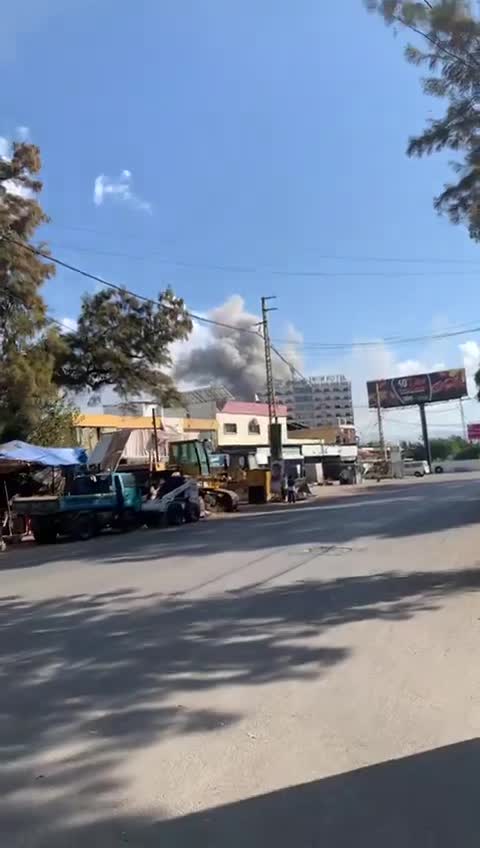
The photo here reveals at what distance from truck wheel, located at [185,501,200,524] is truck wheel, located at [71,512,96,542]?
3870 millimetres

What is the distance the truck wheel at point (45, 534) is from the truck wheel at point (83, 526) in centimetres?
60

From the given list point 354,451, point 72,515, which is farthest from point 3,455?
point 354,451

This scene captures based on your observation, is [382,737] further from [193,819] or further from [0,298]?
[0,298]

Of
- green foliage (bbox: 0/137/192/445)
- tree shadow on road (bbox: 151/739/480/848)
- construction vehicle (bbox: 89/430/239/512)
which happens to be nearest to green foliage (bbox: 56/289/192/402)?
green foliage (bbox: 0/137/192/445)

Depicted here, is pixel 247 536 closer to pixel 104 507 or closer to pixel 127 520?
pixel 104 507

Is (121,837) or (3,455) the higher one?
(3,455)

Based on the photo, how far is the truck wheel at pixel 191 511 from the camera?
25422 millimetres

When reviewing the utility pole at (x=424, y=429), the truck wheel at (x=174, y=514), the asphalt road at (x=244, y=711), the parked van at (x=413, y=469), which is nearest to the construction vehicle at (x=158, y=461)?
the truck wheel at (x=174, y=514)

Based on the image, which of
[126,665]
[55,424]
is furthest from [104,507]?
[126,665]

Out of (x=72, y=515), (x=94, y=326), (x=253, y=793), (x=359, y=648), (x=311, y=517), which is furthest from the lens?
(x=94, y=326)

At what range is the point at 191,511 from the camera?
2561 centimetres

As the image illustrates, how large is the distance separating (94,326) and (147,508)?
39.3 feet

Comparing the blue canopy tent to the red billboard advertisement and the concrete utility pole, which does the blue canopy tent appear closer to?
the concrete utility pole

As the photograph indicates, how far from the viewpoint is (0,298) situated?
2675cm
